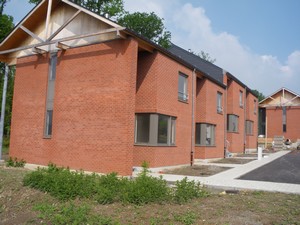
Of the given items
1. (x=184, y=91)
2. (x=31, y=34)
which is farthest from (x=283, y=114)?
(x=31, y=34)

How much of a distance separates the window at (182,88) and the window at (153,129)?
2.08 metres

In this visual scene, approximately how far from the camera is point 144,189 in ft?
26.5

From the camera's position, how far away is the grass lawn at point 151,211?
6.81 metres

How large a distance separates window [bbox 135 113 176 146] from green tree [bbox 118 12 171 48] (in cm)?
1548

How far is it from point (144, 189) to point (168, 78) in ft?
31.5

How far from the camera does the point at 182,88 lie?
18.7 meters

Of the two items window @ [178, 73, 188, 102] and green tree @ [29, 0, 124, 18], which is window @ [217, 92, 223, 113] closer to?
window @ [178, 73, 188, 102]

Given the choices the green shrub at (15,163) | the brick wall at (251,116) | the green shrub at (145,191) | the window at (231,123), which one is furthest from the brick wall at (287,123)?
the green shrub at (145,191)

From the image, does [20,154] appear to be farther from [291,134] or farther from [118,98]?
[291,134]

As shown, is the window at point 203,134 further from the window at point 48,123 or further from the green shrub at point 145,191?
the green shrub at point 145,191

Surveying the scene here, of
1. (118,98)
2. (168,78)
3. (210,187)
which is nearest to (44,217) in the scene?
(210,187)

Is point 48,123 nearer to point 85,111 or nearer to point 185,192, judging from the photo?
point 85,111

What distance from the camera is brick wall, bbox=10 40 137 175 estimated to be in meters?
13.8

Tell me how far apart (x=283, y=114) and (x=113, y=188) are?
4267 centimetres
